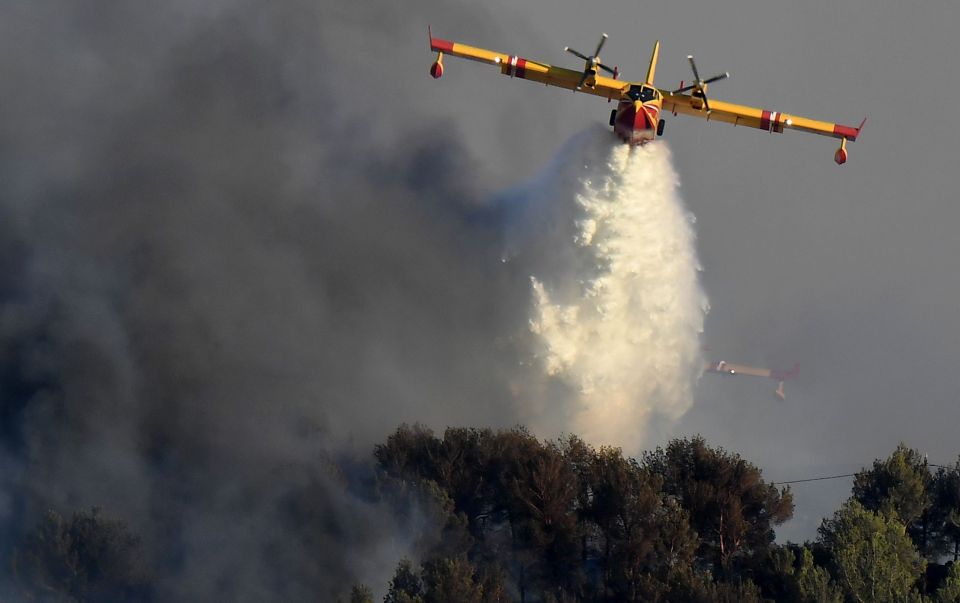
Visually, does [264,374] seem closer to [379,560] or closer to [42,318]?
[42,318]

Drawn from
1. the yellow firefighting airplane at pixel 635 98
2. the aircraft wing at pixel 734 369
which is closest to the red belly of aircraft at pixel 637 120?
the yellow firefighting airplane at pixel 635 98

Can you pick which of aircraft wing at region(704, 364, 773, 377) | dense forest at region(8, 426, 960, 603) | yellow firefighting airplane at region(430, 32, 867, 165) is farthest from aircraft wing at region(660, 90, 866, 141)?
aircraft wing at region(704, 364, 773, 377)

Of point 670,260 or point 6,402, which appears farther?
point 6,402

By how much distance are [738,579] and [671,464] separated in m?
8.66

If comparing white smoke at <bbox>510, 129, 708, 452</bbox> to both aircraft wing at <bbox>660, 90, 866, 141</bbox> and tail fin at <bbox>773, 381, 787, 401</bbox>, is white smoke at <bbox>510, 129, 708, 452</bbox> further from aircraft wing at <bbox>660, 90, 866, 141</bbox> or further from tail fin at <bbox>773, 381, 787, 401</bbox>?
tail fin at <bbox>773, 381, 787, 401</bbox>

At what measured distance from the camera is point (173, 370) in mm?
88125

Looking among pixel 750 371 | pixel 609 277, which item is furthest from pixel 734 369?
pixel 609 277

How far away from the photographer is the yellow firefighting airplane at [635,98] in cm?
7125

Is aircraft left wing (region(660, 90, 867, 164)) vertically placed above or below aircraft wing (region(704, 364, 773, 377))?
below

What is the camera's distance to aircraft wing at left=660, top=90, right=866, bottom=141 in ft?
241

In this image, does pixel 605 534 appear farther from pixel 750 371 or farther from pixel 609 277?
pixel 750 371

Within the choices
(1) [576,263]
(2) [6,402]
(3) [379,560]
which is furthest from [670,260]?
(2) [6,402]

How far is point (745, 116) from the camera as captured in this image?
74.9 metres

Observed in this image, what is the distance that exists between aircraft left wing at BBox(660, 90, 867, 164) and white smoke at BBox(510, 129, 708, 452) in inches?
113
